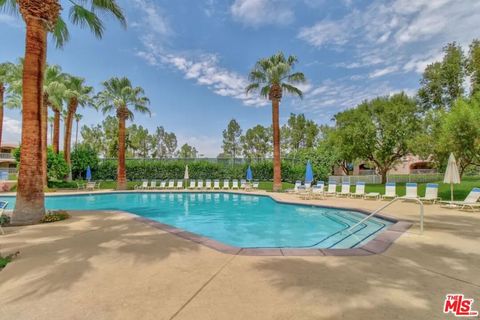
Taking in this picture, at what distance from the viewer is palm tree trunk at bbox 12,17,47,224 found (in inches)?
302

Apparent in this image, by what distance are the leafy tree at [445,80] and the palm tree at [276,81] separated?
11.0 metres

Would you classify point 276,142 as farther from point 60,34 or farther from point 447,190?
point 60,34

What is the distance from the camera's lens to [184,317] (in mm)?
2553

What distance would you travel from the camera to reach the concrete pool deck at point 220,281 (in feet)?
8.79

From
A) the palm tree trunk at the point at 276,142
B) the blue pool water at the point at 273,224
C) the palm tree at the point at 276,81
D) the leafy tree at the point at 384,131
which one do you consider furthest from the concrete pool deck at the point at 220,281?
the leafy tree at the point at 384,131

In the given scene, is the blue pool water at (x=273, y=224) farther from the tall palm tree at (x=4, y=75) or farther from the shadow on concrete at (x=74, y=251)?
the tall palm tree at (x=4, y=75)

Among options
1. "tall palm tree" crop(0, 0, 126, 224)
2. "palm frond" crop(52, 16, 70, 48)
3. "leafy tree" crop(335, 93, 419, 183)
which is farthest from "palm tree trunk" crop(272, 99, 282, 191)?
"tall palm tree" crop(0, 0, 126, 224)

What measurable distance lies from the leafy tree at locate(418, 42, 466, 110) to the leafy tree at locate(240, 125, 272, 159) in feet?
98.6

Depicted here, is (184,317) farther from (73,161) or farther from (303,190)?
(73,161)

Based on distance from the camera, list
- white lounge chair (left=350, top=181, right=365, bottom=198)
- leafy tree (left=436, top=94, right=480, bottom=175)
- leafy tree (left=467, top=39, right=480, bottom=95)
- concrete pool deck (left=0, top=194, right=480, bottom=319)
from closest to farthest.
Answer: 1. concrete pool deck (left=0, top=194, right=480, bottom=319)
2. leafy tree (left=436, top=94, right=480, bottom=175)
3. white lounge chair (left=350, top=181, right=365, bottom=198)
4. leafy tree (left=467, top=39, right=480, bottom=95)

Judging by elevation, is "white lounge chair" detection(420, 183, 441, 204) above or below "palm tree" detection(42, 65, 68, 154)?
below

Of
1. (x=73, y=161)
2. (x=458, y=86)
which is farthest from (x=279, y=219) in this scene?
(x=73, y=161)

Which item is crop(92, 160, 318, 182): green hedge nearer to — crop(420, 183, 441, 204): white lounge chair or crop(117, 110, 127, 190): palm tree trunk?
crop(117, 110, 127, 190): palm tree trunk

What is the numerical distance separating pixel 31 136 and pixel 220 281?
794 centimetres
